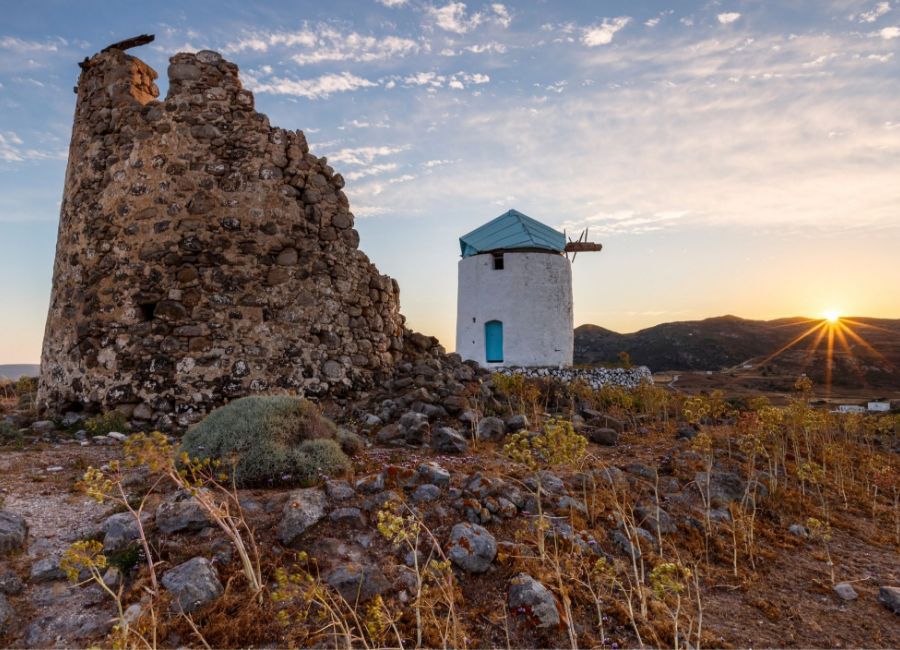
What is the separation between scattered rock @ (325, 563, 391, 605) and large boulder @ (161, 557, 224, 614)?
725mm

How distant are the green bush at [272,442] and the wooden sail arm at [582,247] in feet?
67.4

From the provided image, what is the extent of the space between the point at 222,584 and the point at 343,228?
7469 millimetres

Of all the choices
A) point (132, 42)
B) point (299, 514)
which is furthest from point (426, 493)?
point (132, 42)

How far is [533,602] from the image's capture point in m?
3.56

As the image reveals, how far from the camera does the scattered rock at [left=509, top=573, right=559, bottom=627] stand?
11.4 ft

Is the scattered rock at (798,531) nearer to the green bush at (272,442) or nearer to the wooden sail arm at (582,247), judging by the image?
the green bush at (272,442)

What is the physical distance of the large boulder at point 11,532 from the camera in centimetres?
390

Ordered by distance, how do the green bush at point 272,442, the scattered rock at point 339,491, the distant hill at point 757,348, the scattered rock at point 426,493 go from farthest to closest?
the distant hill at point 757,348 → the green bush at point 272,442 → the scattered rock at point 426,493 → the scattered rock at point 339,491

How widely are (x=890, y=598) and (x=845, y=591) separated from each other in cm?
28

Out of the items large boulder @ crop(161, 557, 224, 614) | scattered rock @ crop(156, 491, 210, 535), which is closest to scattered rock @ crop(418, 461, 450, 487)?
scattered rock @ crop(156, 491, 210, 535)

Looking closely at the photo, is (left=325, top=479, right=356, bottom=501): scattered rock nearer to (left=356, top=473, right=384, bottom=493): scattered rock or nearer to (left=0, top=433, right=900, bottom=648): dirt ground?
(left=356, top=473, right=384, bottom=493): scattered rock

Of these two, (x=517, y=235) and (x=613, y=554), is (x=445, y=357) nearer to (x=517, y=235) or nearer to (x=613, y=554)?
(x=613, y=554)

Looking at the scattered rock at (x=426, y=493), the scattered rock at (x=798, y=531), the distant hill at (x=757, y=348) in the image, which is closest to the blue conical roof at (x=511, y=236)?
the scattered rock at (x=798, y=531)

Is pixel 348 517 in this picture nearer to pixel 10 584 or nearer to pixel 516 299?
pixel 10 584
